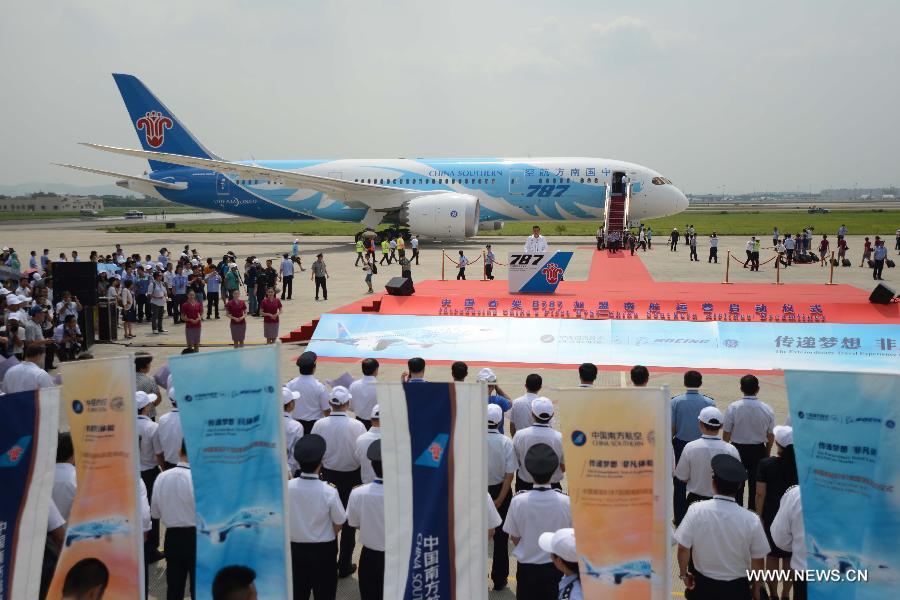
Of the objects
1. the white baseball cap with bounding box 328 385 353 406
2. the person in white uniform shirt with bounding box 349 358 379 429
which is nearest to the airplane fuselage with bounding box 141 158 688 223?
the person in white uniform shirt with bounding box 349 358 379 429

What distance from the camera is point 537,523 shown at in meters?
5.54

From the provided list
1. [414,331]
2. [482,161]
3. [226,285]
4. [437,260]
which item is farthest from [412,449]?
[482,161]

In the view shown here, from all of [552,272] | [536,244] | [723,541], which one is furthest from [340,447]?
[536,244]

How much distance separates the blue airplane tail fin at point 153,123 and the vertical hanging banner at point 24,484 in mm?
39671

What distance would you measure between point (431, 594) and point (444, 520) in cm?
49

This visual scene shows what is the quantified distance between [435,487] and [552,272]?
45.4ft

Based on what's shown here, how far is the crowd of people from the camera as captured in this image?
5.21 m

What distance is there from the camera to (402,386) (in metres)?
4.61

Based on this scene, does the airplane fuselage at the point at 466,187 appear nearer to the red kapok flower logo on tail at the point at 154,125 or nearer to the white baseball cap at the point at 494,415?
the red kapok flower logo on tail at the point at 154,125

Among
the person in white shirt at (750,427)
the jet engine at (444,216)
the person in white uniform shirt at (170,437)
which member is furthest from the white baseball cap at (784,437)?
the jet engine at (444,216)

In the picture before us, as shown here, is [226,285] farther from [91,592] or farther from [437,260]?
[91,592]

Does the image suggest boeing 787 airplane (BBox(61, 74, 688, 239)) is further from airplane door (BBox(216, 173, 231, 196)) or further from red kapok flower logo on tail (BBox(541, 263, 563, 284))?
red kapok flower logo on tail (BBox(541, 263, 563, 284))

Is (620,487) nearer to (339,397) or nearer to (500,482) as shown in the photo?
(500,482)

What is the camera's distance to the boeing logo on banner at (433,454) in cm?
460
